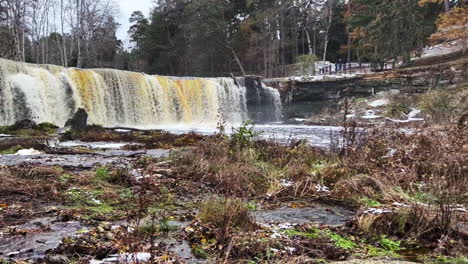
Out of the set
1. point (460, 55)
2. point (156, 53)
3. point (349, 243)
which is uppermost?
point (156, 53)

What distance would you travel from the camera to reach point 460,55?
28.1 m

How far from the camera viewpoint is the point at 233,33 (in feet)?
136

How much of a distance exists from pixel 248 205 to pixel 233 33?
3884cm

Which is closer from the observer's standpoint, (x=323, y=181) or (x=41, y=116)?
(x=323, y=181)

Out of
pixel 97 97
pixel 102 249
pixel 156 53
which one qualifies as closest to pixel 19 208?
pixel 102 249

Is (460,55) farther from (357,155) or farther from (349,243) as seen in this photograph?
(349,243)

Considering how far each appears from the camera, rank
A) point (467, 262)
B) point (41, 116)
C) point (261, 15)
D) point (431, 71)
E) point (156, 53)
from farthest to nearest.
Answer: point (156, 53) → point (261, 15) → point (431, 71) → point (41, 116) → point (467, 262)

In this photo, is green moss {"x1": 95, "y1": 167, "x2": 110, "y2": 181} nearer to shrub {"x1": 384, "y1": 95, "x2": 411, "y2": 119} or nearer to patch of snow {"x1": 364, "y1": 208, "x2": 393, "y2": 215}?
patch of snow {"x1": 364, "y1": 208, "x2": 393, "y2": 215}

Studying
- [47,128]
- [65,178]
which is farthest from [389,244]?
[47,128]

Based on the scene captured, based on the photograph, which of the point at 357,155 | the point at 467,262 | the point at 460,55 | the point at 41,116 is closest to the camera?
the point at 467,262

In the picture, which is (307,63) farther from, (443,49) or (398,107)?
(398,107)

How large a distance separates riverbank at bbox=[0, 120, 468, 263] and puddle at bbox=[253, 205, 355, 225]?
0.05 ft

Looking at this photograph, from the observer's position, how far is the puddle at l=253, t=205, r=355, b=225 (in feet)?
14.3

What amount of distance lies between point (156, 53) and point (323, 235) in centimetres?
4714
